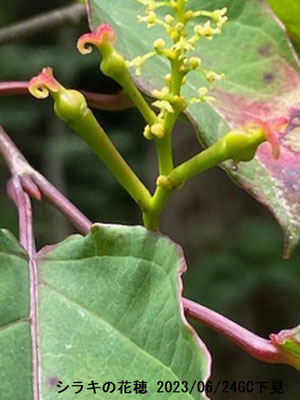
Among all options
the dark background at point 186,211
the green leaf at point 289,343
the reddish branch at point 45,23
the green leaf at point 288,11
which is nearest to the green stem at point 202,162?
the green leaf at point 289,343

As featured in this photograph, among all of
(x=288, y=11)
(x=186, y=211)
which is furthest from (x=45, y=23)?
(x=186, y=211)

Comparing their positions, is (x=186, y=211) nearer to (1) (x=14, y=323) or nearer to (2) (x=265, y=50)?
(2) (x=265, y=50)

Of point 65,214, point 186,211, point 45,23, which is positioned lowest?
point 186,211

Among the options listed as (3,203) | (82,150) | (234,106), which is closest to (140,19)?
(234,106)

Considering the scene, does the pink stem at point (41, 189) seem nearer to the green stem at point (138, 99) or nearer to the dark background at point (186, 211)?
the green stem at point (138, 99)

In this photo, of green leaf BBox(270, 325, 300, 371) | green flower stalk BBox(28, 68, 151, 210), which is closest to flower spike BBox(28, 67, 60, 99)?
green flower stalk BBox(28, 68, 151, 210)

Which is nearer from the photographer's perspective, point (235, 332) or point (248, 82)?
point (235, 332)

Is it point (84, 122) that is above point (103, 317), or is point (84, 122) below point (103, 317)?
above

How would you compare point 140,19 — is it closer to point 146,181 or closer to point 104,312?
point 104,312
